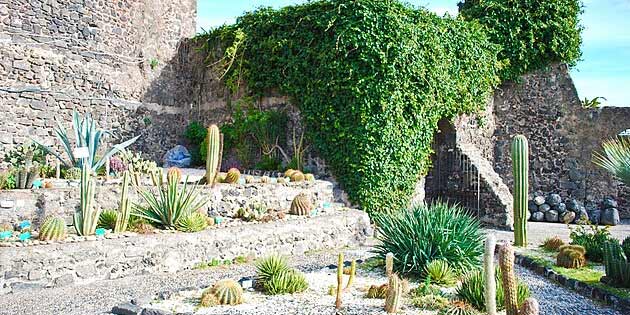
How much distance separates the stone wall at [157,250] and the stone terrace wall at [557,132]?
7218mm

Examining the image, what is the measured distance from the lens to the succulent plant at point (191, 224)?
750cm

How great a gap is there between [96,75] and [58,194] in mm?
6074

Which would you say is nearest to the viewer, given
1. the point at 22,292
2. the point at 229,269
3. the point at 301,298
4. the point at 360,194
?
the point at 301,298

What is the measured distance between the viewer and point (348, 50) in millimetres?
A: 10938

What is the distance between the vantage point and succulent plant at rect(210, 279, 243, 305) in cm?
506

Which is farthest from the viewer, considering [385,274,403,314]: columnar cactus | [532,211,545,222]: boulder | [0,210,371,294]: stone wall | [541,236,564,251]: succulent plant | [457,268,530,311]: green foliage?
[532,211,545,222]: boulder

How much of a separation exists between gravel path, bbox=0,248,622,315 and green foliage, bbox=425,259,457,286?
0.90 meters

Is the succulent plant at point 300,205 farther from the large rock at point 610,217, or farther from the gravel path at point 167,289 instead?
the large rock at point 610,217

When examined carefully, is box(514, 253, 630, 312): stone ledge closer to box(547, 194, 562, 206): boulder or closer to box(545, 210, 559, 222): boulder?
box(545, 210, 559, 222): boulder

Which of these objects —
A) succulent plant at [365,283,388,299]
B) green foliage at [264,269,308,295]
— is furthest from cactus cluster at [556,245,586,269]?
green foliage at [264,269,308,295]

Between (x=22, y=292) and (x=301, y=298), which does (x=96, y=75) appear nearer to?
(x=22, y=292)

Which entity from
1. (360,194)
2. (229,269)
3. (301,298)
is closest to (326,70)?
(360,194)

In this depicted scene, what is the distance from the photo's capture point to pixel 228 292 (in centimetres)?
511

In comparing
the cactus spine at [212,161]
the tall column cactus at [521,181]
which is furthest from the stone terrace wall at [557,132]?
the cactus spine at [212,161]
